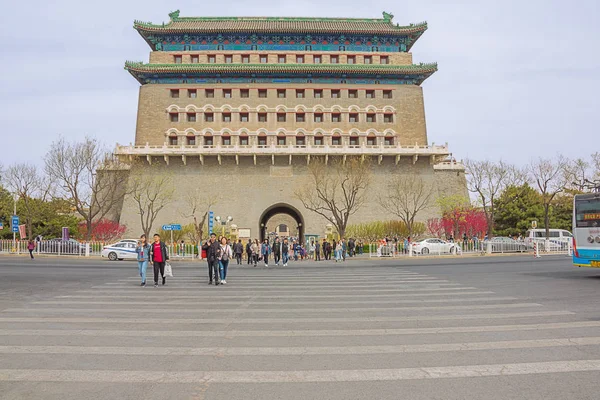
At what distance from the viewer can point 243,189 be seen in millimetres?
46781

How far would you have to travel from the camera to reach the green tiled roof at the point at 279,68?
46906 millimetres

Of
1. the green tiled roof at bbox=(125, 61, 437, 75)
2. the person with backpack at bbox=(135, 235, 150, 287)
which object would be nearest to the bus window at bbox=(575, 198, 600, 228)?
the person with backpack at bbox=(135, 235, 150, 287)

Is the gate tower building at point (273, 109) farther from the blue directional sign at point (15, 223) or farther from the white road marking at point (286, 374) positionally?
the white road marking at point (286, 374)

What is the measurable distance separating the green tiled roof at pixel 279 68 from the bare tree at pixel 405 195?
989cm

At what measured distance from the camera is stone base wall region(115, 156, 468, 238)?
1836 inches

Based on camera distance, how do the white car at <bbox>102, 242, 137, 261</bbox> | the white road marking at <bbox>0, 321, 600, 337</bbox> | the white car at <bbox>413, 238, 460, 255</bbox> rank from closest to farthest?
the white road marking at <bbox>0, 321, 600, 337</bbox>, the white car at <bbox>102, 242, 137, 261</bbox>, the white car at <bbox>413, 238, 460, 255</bbox>

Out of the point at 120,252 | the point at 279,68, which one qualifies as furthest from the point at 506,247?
the point at 120,252

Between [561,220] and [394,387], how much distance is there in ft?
184

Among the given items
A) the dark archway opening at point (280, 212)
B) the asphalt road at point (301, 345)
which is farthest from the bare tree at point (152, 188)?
the asphalt road at point (301, 345)

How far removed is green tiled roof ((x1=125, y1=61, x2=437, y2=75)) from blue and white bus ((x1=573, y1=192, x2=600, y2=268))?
106 feet

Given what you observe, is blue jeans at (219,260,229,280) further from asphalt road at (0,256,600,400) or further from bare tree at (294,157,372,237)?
bare tree at (294,157,372,237)

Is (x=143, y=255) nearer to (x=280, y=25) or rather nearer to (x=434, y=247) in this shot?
(x=434, y=247)

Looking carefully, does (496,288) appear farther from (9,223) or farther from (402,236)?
(9,223)

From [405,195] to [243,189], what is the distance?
1436 cm
